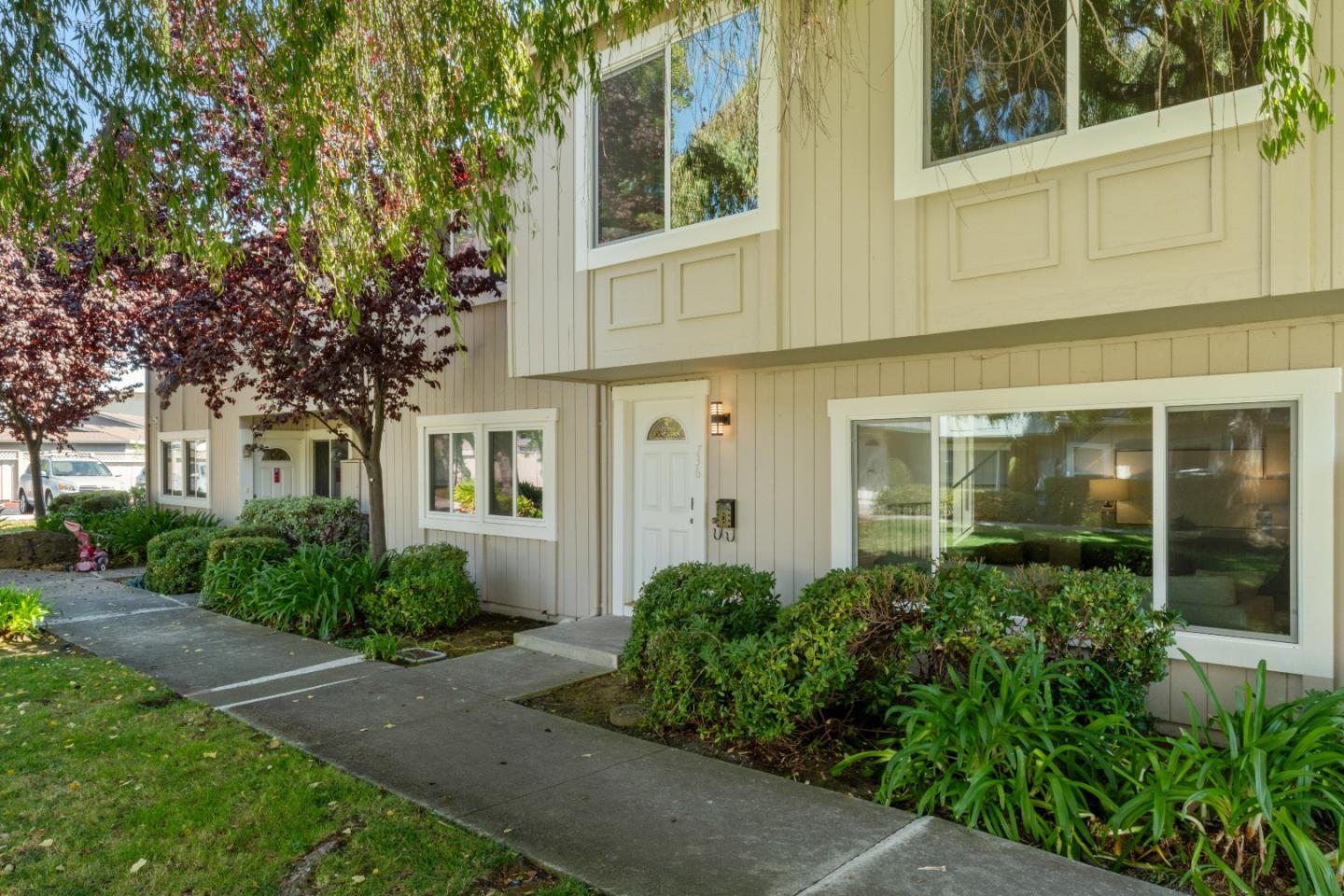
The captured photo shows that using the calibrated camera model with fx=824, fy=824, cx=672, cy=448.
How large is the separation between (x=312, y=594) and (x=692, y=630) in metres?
4.98

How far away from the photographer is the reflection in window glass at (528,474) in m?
9.37

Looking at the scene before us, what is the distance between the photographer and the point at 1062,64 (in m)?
4.93

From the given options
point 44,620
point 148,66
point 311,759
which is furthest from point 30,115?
point 44,620

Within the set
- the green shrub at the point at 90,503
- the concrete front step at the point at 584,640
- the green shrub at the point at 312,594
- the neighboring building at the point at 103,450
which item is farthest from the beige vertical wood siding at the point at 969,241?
the neighboring building at the point at 103,450

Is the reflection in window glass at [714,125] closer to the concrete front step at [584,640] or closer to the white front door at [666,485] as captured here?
the white front door at [666,485]

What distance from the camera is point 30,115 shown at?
4.41 m

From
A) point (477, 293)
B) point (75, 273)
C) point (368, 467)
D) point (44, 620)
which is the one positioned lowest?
point (44, 620)

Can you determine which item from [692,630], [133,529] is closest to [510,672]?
[692,630]

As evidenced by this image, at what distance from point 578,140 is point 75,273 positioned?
27.9 feet

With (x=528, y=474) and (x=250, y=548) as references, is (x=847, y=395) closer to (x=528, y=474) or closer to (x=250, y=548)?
(x=528, y=474)

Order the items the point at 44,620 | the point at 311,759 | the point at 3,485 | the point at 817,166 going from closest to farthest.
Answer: the point at 311,759 → the point at 817,166 → the point at 44,620 → the point at 3,485

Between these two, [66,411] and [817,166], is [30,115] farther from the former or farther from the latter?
[66,411]

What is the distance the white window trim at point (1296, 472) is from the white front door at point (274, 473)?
1330 centimetres

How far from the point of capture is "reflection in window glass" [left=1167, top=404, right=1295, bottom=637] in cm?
488
